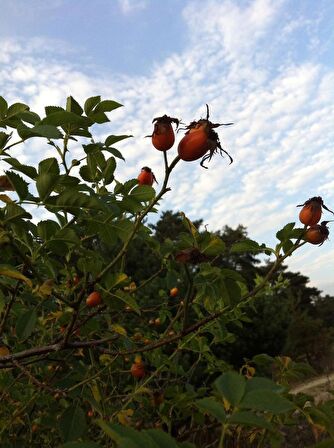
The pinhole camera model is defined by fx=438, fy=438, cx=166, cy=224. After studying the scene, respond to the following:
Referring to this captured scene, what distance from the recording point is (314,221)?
1.31 m

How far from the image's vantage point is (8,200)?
108 centimetres

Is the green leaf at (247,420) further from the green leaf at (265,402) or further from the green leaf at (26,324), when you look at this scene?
Result: the green leaf at (26,324)

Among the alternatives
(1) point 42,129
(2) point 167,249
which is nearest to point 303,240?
(2) point 167,249

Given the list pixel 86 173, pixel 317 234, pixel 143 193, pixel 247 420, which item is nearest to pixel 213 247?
pixel 143 193

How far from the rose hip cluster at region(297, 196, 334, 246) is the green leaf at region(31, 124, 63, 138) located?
76 centimetres

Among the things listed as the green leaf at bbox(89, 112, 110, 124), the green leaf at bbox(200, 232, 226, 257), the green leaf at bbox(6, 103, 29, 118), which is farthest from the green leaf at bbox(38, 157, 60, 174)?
the green leaf at bbox(200, 232, 226, 257)

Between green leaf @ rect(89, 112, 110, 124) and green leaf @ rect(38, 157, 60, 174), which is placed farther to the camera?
green leaf @ rect(89, 112, 110, 124)

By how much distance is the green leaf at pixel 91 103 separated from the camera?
52.9 inches

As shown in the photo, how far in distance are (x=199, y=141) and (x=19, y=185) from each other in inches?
17.8

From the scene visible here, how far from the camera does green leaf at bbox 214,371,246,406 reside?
21.9 inches

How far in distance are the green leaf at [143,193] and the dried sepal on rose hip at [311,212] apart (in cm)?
47

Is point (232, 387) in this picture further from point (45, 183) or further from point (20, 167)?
point (20, 167)

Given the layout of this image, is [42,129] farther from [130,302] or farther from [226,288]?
[226,288]

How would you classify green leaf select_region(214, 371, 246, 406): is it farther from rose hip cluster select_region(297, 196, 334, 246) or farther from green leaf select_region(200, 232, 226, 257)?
rose hip cluster select_region(297, 196, 334, 246)
